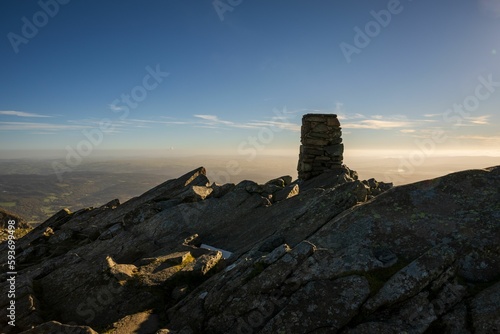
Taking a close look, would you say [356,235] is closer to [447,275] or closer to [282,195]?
[447,275]

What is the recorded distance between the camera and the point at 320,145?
122ft

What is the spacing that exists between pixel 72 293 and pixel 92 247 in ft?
20.1

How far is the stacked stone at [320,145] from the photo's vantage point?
36.8m

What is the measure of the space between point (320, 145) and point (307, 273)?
1136 inches

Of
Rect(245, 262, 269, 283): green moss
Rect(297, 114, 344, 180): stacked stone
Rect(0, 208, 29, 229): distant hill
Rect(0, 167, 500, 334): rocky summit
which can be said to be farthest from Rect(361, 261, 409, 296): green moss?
Rect(0, 208, 29, 229): distant hill

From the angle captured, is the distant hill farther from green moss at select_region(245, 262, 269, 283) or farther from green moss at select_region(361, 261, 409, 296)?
green moss at select_region(361, 261, 409, 296)

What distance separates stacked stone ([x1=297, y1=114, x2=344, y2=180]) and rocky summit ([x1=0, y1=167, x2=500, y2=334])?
54.3 ft

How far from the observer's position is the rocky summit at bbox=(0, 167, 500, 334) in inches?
341

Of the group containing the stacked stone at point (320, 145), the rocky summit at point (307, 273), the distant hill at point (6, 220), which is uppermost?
the stacked stone at point (320, 145)

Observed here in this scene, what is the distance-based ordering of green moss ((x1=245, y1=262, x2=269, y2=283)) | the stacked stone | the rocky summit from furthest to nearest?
the stacked stone < green moss ((x1=245, y1=262, x2=269, y2=283)) < the rocky summit

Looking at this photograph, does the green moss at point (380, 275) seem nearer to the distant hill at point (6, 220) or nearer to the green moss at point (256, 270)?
the green moss at point (256, 270)

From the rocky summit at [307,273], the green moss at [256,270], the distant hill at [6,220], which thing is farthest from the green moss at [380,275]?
the distant hill at [6,220]

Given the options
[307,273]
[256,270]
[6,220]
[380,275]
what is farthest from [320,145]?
[6,220]

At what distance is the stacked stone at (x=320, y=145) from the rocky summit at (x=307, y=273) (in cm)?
1654
